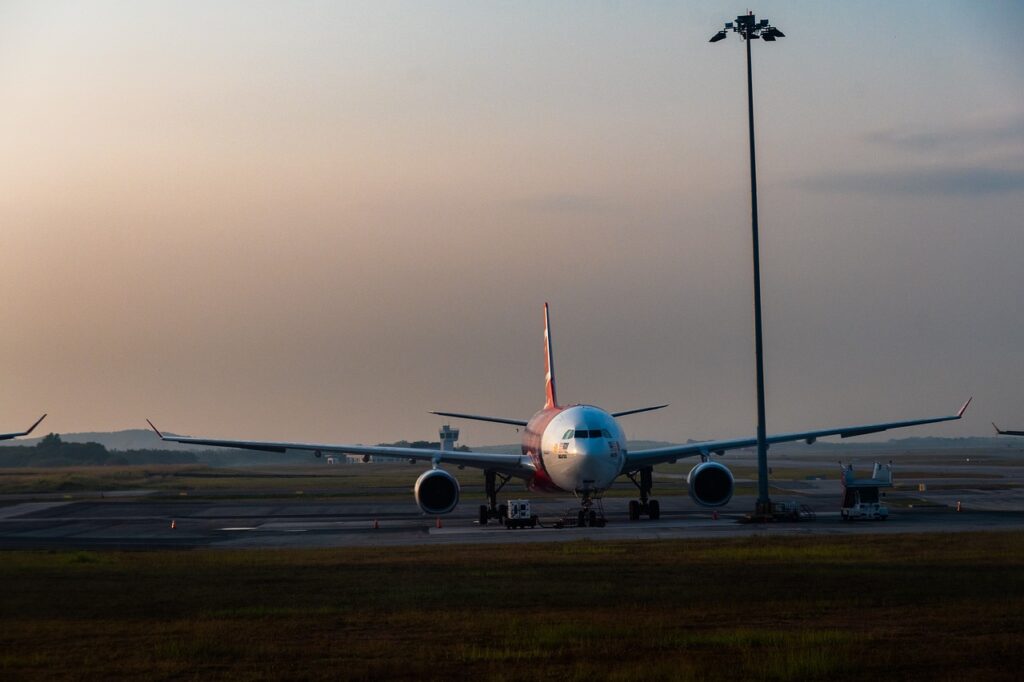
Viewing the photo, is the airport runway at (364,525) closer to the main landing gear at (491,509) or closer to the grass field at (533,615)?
the main landing gear at (491,509)

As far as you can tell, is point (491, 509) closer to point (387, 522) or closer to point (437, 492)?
point (437, 492)

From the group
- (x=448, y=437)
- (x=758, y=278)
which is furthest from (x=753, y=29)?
(x=448, y=437)

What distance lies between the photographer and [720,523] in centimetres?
4334

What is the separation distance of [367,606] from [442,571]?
5.88m

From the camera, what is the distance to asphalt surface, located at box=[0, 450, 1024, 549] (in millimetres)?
37969

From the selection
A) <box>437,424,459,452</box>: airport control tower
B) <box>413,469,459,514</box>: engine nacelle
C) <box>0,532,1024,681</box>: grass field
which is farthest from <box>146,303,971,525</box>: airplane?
<box>437,424,459,452</box>: airport control tower

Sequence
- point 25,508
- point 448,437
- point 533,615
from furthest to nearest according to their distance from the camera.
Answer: point 448,437 < point 25,508 < point 533,615

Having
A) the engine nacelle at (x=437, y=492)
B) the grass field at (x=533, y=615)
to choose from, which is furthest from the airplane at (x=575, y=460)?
the grass field at (x=533, y=615)

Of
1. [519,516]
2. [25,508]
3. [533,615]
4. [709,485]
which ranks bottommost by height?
[533,615]

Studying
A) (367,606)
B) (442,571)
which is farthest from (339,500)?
(367,606)

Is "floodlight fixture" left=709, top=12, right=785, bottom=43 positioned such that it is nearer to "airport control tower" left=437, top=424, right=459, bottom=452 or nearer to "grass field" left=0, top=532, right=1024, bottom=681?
"grass field" left=0, top=532, right=1024, bottom=681

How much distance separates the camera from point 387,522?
47.9 m

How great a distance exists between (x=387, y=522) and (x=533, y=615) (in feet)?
95.4

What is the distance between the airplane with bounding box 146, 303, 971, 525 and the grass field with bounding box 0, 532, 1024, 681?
1228 cm
